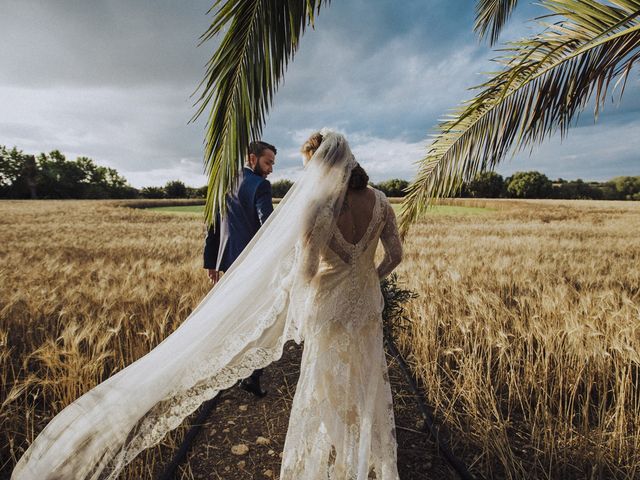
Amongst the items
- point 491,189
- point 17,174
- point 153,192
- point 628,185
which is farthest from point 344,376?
point 17,174

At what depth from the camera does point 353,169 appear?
1719mm

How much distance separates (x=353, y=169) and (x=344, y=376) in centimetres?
110

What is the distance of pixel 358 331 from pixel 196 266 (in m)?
4.56

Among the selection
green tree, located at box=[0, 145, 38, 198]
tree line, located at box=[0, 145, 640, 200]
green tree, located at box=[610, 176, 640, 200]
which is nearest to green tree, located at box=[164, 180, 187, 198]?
tree line, located at box=[0, 145, 640, 200]

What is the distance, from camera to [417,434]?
2.32 m

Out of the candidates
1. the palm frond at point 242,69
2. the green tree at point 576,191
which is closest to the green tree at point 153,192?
the green tree at point 576,191

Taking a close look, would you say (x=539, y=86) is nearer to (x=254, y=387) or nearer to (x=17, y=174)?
(x=254, y=387)

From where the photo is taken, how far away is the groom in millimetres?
2762

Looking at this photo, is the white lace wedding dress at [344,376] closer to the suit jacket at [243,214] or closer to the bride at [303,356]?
the bride at [303,356]

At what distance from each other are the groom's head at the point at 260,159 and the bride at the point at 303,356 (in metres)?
1.11

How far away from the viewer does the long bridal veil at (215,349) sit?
→ 5.46 feet

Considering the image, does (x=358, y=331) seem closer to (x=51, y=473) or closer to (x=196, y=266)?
(x=51, y=473)

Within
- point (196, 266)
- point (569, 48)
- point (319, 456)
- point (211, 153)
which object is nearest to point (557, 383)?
point (319, 456)

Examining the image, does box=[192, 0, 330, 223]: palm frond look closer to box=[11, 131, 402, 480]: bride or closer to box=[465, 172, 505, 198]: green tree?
box=[11, 131, 402, 480]: bride
